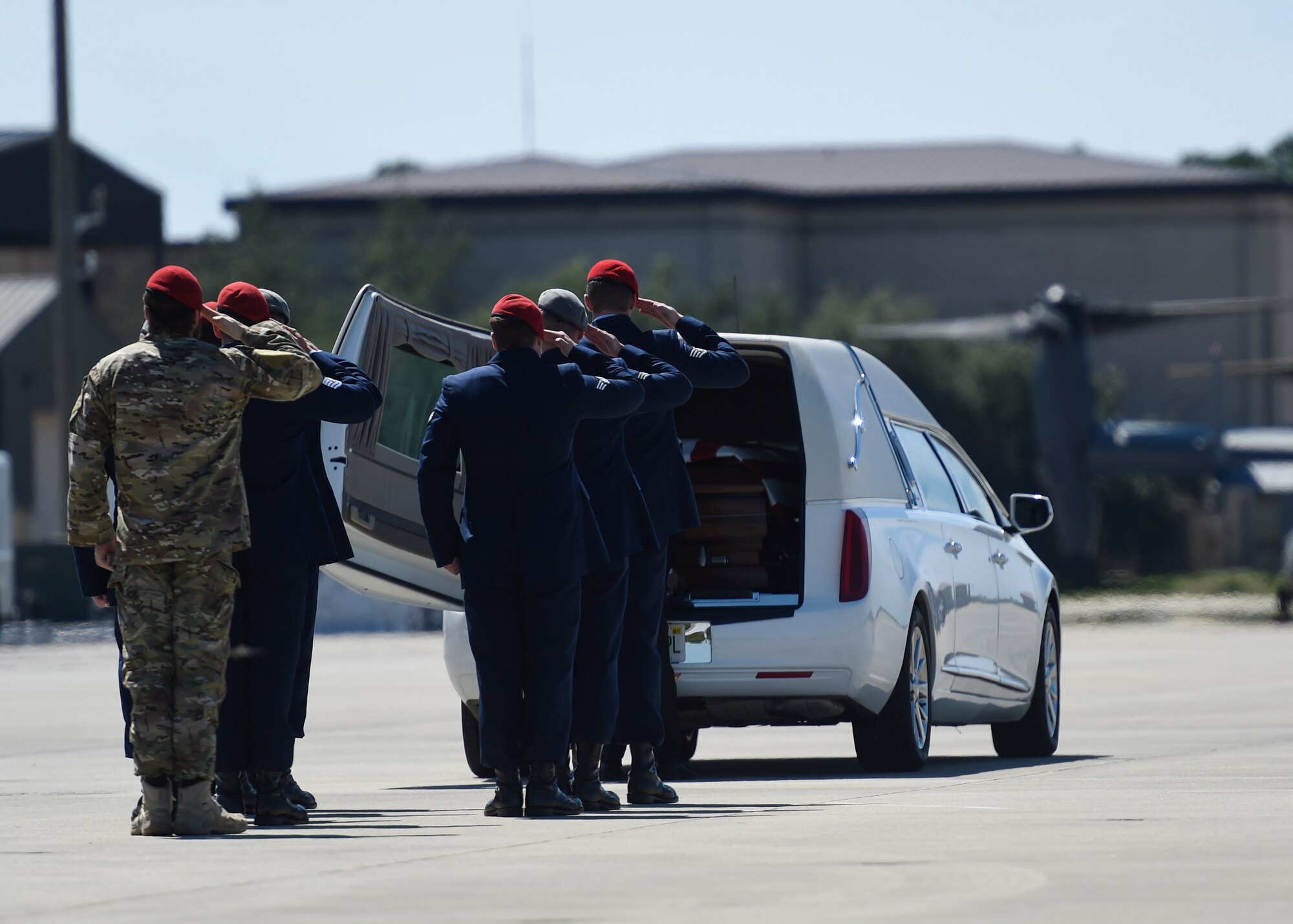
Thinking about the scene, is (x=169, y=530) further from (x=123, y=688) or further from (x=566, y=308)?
(x=566, y=308)

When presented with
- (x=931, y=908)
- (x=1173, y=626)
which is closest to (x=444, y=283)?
(x=1173, y=626)

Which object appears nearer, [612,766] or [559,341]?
[559,341]

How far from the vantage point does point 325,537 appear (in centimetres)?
888

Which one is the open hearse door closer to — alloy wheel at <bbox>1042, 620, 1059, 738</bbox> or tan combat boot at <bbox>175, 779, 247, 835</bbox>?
tan combat boot at <bbox>175, 779, 247, 835</bbox>

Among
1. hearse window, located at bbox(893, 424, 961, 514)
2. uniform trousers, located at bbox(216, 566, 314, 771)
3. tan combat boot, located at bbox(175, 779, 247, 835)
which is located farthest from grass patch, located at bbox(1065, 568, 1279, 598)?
tan combat boot, located at bbox(175, 779, 247, 835)

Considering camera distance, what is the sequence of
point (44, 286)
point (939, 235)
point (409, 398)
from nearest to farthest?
point (409, 398) → point (44, 286) → point (939, 235)

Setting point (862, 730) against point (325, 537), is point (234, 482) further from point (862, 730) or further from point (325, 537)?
point (862, 730)

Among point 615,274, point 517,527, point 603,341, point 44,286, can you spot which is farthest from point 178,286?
point 44,286

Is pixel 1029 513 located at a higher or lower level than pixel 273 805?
higher

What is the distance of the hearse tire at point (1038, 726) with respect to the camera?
12844 mm

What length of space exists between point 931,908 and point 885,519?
5.05 meters

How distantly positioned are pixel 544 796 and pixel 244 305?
2084 mm

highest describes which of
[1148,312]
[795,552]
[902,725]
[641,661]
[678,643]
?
[1148,312]

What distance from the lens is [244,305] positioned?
8.84 metres
